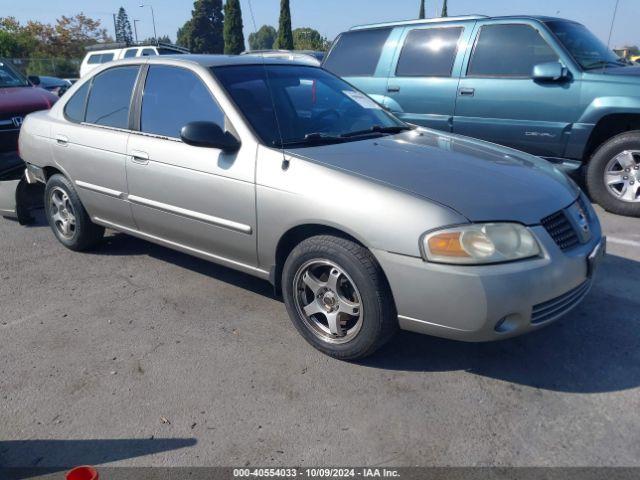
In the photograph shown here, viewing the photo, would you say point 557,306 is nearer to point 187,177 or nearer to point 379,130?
point 379,130

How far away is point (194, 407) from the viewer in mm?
2770

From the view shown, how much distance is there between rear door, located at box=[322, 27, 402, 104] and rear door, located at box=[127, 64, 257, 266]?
356cm

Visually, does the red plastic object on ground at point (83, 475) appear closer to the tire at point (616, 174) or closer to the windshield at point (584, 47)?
the tire at point (616, 174)

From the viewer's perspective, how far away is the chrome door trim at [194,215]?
346 cm

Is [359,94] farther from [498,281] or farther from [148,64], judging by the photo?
[498,281]

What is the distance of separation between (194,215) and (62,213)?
1954mm

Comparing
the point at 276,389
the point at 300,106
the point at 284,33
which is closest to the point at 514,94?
the point at 300,106

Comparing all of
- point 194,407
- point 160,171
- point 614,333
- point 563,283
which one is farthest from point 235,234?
point 614,333

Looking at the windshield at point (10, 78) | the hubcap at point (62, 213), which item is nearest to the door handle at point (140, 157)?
the hubcap at point (62, 213)

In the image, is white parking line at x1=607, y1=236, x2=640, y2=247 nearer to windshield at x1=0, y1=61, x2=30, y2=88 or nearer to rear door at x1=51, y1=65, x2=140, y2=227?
rear door at x1=51, y1=65, x2=140, y2=227

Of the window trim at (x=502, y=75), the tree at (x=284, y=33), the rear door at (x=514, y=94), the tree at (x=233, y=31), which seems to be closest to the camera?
the rear door at (x=514, y=94)

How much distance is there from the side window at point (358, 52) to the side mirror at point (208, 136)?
4268 millimetres

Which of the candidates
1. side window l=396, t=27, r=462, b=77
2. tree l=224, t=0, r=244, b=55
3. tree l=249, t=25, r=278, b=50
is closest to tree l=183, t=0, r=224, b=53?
tree l=224, t=0, r=244, b=55

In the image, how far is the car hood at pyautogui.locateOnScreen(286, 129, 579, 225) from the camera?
2.80 meters
